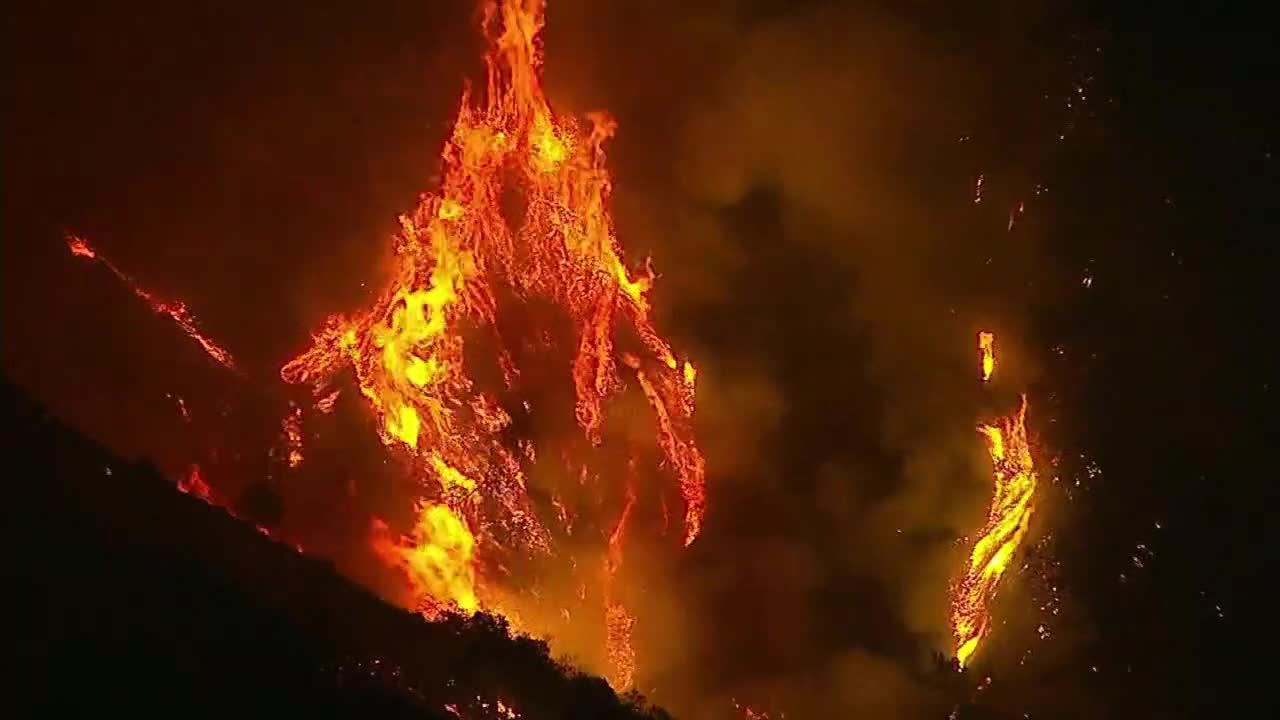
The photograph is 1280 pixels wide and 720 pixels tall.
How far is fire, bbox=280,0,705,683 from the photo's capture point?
16625 mm

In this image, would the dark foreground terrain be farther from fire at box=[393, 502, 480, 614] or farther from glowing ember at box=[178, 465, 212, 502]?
fire at box=[393, 502, 480, 614]

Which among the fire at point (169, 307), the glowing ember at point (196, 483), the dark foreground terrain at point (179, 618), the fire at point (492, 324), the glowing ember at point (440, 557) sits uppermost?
the fire at point (492, 324)

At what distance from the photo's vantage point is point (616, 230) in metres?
18.0

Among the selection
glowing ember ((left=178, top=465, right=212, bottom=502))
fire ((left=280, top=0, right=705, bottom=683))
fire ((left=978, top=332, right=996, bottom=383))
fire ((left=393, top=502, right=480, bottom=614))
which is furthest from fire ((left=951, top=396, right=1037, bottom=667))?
glowing ember ((left=178, top=465, right=212, bottom=502))

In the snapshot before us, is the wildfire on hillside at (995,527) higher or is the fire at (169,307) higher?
the wildfire on hillside at (995,527)

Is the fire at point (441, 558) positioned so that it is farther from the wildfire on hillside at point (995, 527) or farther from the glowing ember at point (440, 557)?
the wildfire on hillside at point (995, 527)

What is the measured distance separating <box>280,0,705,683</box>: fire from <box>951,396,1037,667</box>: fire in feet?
15.9

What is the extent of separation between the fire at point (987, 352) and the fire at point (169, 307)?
10.1m

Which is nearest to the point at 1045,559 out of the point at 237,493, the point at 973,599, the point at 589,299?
the point at 973,599

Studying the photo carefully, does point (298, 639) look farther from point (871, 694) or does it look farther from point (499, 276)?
point (871, 694)

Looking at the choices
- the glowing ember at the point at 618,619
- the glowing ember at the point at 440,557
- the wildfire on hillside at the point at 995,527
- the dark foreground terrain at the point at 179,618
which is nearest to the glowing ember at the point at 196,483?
the glowing ember at the point at 440,557

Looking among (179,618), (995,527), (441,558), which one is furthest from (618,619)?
(179,618)

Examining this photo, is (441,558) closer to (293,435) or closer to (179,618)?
(293,435)

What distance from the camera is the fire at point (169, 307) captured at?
15305mm
